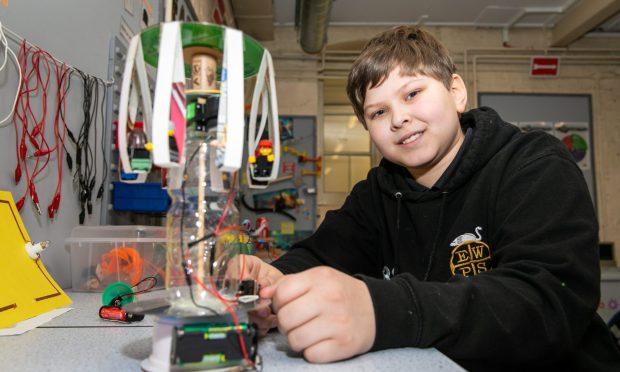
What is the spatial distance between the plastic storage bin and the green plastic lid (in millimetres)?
661

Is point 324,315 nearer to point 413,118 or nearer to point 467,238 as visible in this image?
point 467,238

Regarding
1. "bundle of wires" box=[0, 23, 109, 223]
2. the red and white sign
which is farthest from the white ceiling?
"bundle of wires" box=[0, 23, 109, 223]

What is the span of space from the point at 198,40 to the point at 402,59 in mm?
555

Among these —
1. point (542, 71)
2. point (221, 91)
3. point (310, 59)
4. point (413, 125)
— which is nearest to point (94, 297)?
point (221, 91)

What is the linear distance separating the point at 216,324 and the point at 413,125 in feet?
2.19

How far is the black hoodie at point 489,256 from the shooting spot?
0.56 metres

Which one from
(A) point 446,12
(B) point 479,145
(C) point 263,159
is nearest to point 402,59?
(B) point 479,145

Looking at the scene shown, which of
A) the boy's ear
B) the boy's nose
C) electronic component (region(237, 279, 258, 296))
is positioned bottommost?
electronic component (region(237, 279, 258, 296))

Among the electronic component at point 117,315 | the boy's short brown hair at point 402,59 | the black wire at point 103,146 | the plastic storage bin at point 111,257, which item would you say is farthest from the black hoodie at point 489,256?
the black wire at point 103,146

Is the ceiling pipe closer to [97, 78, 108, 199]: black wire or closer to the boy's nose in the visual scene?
[97, 78, 108, 199]: black wire

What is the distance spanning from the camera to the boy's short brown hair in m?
0.98

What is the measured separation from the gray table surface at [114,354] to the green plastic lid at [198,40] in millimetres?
351

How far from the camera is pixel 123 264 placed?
117 cm

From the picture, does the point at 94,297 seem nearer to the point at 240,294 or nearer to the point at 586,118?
the point at 240,294
